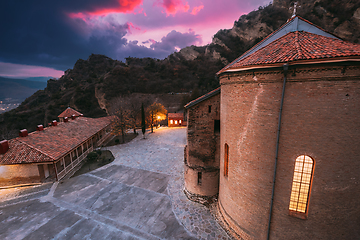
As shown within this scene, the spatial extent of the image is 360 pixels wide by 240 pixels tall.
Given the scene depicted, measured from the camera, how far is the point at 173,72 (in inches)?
2763

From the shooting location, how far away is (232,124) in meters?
7.98

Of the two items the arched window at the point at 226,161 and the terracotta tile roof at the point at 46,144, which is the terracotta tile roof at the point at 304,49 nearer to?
the arched window at the point at 226,161

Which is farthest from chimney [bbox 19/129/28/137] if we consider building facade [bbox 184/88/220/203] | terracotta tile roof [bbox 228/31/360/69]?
terracotta tile roof [bbox 228/31/360/69]

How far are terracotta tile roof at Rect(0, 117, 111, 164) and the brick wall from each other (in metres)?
17.5

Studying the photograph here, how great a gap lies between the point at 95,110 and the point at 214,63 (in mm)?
60036

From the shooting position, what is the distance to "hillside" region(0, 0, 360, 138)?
45750 mm

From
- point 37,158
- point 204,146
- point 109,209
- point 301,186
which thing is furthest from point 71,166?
point 301,186

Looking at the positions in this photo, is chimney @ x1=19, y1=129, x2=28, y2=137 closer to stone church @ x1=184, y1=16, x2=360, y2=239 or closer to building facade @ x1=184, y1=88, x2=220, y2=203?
building facade @ x1=184, y1=88, x2=220, y2=203

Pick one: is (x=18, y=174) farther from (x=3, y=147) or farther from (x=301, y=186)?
(x=301, y=186)

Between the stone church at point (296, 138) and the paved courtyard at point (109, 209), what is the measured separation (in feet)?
12.1

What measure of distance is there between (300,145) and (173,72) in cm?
6895

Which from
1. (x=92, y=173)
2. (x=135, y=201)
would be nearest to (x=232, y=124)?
(x=135, y=201)

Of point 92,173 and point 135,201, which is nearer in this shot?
point 135,201

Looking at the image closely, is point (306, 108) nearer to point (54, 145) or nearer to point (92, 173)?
point (92, 173)
